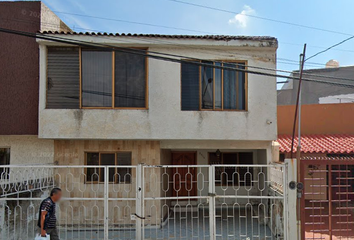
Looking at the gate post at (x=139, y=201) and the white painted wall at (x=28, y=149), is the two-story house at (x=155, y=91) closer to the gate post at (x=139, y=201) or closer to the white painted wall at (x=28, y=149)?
the white painted wall at (x=28, y=149)

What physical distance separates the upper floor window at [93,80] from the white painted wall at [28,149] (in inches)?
53.3

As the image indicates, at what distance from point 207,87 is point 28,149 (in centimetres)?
574

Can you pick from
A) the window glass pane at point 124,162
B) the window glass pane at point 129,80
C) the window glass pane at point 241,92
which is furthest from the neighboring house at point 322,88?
the window glass pane at point 124,162

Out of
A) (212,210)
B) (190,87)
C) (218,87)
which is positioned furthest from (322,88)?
(212,210)

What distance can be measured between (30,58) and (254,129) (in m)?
6.89

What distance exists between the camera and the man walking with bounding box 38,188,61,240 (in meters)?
4.96

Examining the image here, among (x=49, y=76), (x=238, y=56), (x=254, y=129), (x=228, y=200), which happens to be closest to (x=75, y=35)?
(x=49, y=76)

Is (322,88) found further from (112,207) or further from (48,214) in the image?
(48,214)

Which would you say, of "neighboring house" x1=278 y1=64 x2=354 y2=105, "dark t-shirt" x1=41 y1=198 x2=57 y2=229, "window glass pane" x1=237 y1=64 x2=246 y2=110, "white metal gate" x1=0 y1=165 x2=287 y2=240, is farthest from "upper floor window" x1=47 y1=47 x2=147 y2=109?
"neighboring house" x1=278 y1=64 x2=354 y2=105

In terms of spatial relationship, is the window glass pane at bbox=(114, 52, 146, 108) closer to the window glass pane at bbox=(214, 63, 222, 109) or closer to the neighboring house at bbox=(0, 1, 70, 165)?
the window glass pane at bbox=(214, 63, 222, 109)

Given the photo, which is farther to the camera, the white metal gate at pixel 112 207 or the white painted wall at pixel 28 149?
the white painted wall at pixel 28 149

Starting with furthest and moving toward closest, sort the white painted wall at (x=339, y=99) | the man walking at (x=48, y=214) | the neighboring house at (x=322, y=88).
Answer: the neighboring house at (x=322, y=88), the white painted wall at (x=339, y=99), the man walking at (x=48, y=214)

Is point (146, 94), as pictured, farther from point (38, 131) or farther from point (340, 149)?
point (340, 149)

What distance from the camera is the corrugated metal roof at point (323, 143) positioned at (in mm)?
8909
